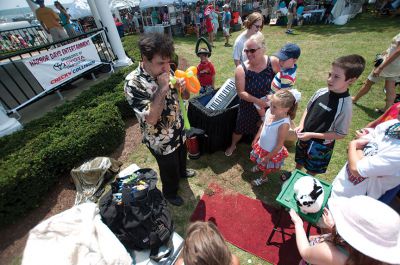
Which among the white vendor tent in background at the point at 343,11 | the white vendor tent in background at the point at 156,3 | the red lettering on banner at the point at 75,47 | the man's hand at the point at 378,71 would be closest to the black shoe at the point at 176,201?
the man's hand at the point at 378,71

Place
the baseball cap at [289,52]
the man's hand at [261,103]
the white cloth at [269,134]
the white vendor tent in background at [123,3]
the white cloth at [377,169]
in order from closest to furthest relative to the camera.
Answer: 1. the white cloth at [377,169]
2. the white cloth at [269,134]
3. the baseball cap at [289,52]
4. the man's hand at [261,103]
5. the white vendor tent in background at [123,3]

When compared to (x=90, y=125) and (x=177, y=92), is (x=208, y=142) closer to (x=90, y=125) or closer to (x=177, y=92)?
(x=177, y=92)

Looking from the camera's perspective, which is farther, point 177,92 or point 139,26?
point 139,26

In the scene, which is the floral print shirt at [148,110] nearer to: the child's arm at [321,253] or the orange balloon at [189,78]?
the orange balloon at [189,78]

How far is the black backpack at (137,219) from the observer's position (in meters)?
2.33

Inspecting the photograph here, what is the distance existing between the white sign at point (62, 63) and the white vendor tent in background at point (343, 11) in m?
14.2

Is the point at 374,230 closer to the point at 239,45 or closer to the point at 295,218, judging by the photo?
the point at 295,218

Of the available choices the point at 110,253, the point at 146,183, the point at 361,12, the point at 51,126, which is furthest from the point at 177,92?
the point at 361,12

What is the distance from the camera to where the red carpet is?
8.75 ft

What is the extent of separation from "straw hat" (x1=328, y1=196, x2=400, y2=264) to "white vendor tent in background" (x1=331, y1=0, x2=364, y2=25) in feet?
51.2

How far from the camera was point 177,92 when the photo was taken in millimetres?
2633

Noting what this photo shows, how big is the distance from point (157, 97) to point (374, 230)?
1.88 m

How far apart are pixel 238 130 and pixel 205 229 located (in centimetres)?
257

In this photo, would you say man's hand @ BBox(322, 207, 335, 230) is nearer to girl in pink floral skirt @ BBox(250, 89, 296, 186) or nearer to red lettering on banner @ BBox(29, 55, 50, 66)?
girl in pink floral skirt @ BBox(250, 89, 296, 186)
